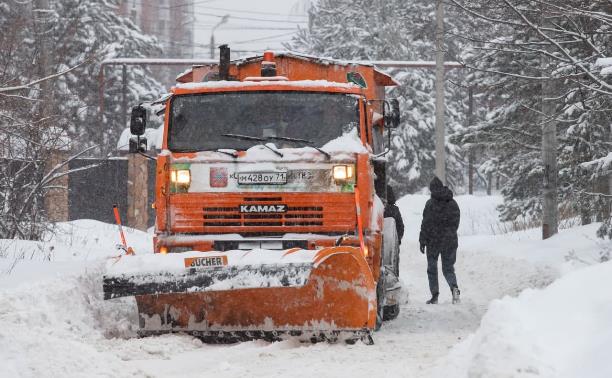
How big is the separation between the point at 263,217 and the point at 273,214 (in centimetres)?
10

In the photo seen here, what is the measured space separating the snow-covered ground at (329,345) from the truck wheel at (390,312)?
0.21m

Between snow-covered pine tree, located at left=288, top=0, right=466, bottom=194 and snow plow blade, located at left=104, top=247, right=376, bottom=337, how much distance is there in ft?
90.2

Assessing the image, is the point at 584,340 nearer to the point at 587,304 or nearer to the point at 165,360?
the point at 587,304

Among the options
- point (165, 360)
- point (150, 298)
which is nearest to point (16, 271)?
point (150, 298)

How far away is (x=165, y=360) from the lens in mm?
6875

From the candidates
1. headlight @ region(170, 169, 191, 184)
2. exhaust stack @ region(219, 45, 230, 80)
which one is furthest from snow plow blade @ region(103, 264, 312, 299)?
exhaust stack @ region(219, 45, 230, 80)

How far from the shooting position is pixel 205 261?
24.6 feet

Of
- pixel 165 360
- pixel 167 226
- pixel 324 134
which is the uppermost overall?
pixel 324 134

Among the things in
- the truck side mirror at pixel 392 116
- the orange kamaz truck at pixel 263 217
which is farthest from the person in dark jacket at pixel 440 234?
the truck side mirror at pixel 392 116

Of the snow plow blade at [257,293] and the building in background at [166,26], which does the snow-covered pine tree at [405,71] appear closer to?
the snow plow blade at [257,293]

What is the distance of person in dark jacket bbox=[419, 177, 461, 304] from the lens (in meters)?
11.8

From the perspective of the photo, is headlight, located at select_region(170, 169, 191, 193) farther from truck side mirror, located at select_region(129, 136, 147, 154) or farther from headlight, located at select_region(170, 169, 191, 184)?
truck side mirror, located at select_region(129, 136, 147, 154)

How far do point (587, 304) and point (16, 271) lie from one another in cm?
738

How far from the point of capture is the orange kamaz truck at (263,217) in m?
7.49
